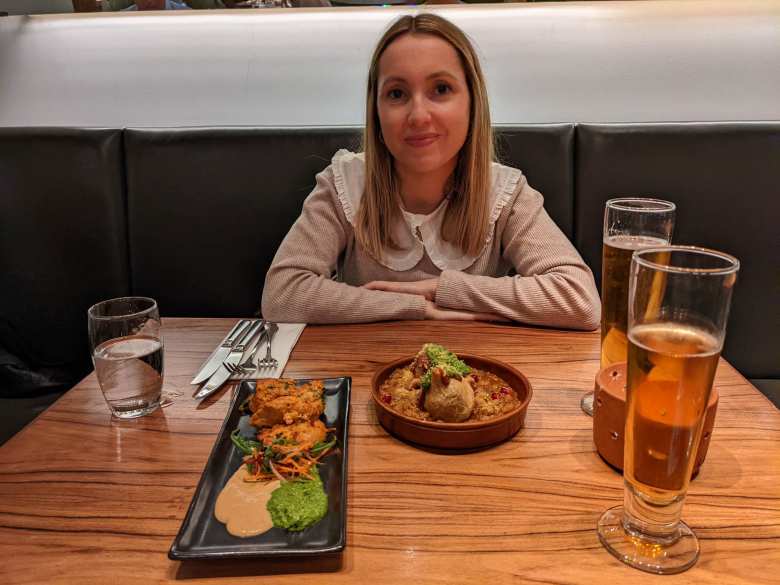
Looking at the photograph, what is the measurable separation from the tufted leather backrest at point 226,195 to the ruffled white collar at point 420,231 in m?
0.34

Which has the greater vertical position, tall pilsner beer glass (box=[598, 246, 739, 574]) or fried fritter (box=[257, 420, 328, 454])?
tall pilsner beer glass (box=[598, 246, 739, 574])

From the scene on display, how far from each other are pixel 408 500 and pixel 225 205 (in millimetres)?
1595

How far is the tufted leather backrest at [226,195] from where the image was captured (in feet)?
6.67

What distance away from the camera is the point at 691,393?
60 centimetres

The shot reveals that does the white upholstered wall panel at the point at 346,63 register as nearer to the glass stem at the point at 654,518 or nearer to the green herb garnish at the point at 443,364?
the green herb garnish at the point at 443,364

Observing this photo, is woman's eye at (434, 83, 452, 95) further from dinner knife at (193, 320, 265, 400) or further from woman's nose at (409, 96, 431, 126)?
dinner knife at (193, 320, 265, 400)

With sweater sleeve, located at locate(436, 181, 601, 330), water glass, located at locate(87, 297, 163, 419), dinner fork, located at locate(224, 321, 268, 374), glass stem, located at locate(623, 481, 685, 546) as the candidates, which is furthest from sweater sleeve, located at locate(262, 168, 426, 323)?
glass stem, located at locate(623, 481, 685, 546)

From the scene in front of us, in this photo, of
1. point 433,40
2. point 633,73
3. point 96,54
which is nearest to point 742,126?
point 633,73

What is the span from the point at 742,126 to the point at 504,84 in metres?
0.84

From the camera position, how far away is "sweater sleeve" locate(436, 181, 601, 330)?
1.37m

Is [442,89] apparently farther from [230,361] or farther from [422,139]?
[230,361]

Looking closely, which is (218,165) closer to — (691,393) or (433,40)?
(433,40)

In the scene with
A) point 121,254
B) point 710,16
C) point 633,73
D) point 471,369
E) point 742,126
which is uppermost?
point 710,16

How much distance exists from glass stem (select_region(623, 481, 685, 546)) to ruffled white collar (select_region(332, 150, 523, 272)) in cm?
109
